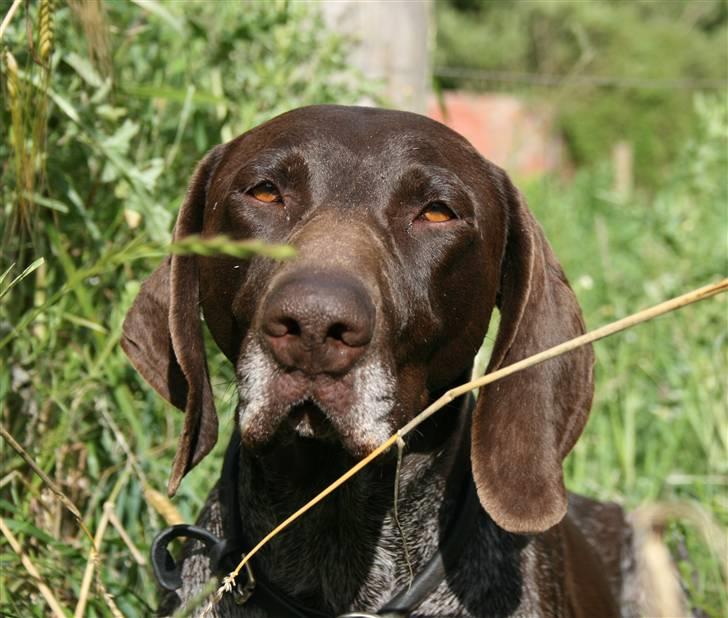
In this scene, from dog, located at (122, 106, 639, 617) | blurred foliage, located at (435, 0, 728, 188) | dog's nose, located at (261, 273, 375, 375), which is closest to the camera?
dog's nose, located at (261, 273, 375, 375)

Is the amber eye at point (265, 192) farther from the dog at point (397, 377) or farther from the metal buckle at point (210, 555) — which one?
the metal buckle at point (210, 555)

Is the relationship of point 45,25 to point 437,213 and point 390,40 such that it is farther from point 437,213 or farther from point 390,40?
point 390,40

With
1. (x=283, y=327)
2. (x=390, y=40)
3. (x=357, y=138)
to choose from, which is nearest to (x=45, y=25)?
(x=357, y=138)

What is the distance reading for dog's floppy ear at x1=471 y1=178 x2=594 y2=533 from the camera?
10.6 feet

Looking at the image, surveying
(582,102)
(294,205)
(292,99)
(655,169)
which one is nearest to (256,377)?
(294,205)

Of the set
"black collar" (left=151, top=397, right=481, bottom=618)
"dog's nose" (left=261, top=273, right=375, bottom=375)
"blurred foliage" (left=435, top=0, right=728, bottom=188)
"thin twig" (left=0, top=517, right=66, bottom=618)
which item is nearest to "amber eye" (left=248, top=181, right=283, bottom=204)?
"dog's nose" (left=261, top=273, right=375, bottom=375)

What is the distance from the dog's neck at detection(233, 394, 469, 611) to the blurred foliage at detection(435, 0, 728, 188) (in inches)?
682

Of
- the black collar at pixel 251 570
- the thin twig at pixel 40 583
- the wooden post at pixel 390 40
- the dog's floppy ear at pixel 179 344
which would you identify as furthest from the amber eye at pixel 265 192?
the wooden post at pixel 390 40

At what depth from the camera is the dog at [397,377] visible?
317 centimetres

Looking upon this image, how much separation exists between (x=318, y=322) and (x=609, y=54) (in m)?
24.3

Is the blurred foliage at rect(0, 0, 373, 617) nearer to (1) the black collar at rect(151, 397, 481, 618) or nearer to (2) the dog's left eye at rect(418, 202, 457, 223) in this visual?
(1) the black collar at rect(151, 397, 481, 618)

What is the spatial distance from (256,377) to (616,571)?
2489 millimetres

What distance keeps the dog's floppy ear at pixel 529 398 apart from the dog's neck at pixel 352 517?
0.72 feet

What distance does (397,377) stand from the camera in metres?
2.95
